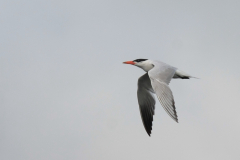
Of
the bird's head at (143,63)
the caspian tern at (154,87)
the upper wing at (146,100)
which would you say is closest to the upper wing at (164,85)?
the caspian tern at (154,87)

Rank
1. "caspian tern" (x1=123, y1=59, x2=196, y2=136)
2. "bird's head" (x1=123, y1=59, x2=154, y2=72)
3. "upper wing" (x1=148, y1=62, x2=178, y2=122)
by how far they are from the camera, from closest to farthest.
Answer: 1. "upper wing" (x1=148, y1=62, x2=178, y2=122)
2. "caspian tern" (x1=123, y1=59, x2=196, y2=136)
3. "bird's head" (x1=123, y1=59, x2=154, y2=72)

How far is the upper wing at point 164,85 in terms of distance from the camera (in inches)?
396

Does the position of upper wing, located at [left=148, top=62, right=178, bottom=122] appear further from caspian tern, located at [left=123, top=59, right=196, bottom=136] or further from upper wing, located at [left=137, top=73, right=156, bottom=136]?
upper wing, located at [left=137, top=73, right=156, bottom=136]

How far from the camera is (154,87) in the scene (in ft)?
35.4

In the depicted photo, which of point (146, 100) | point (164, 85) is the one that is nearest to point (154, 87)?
point (164, 85)

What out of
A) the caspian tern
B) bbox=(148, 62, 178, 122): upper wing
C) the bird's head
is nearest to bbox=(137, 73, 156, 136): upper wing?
the caspian tern

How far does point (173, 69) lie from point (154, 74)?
1.52 meters

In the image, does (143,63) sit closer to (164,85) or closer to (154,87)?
(164,85)

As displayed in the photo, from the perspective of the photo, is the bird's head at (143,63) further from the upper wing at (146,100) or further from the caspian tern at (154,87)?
the upper wing at (146,100)

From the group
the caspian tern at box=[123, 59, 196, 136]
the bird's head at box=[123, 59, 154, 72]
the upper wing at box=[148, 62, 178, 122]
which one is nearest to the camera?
the upper wing at box=[148, 62, 178, 122]

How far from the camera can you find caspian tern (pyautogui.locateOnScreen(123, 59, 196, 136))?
10.2 metres

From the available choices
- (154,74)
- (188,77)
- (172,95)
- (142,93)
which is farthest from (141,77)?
(172,95)

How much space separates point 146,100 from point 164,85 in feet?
11.9

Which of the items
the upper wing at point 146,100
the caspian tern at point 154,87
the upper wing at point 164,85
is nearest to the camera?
the upper wing at point 164,85
